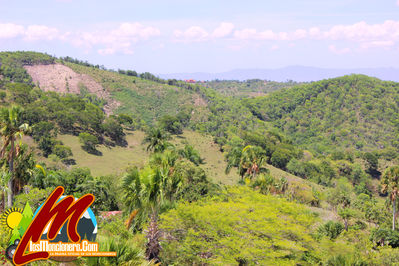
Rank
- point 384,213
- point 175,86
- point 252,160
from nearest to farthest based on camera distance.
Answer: point 252,160 → point 384,213 → point 175,86

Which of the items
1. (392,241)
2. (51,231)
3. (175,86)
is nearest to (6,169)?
(51,231)

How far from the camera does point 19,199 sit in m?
28.1

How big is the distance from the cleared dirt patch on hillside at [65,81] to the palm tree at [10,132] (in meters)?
124

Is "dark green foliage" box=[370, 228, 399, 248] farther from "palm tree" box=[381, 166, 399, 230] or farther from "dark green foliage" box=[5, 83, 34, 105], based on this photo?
"dark green foliage" box=[5, 83, 34, 105]

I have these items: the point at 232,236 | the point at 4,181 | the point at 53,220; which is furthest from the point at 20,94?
the point at 53,220

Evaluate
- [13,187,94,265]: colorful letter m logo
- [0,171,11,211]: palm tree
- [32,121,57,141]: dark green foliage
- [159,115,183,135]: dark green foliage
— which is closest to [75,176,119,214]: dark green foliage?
[0,171,11,211]: palm tree

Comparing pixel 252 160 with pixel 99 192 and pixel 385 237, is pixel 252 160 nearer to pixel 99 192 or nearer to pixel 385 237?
pixel 385 237

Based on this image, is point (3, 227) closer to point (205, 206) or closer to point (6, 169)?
point (205, 206)

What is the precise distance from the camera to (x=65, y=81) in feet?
525

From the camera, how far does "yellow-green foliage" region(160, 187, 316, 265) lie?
807 inches

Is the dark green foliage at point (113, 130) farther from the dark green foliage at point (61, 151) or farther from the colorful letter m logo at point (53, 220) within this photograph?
the colorful letter m logo at point (53, 220)

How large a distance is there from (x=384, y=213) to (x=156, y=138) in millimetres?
46373

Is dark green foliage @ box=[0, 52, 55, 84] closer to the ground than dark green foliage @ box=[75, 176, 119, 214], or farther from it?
farther from it

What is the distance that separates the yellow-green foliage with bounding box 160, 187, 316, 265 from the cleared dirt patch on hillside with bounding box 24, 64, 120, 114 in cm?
13409
